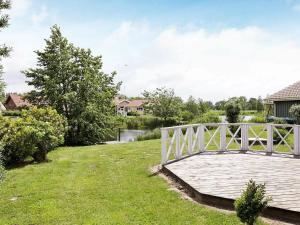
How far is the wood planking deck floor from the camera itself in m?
6.50

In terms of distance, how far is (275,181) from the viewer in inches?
298

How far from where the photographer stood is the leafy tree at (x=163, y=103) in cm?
4634

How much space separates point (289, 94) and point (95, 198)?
60.1 feet

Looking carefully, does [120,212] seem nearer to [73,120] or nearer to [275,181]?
[275,181]

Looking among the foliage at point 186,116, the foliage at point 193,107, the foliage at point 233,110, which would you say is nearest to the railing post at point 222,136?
the foliage at point 233,110

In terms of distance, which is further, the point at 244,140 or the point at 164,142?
the point at 244,140

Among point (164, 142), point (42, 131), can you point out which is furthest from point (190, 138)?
point (42, 131)

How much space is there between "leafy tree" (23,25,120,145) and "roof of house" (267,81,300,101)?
11.7 m

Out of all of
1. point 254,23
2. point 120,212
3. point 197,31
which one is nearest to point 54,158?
point 120,212

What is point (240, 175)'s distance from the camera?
27.1 feet

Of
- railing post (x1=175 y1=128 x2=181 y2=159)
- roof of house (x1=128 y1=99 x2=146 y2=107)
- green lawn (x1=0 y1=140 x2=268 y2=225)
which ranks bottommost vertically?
green lawn (x1=0 y1=140 x2=268 y2=225)

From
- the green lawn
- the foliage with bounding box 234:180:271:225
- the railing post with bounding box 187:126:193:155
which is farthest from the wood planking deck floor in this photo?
the foliage with bounding box 234:180:271:225

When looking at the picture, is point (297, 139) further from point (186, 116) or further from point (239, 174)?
point (186, 116)

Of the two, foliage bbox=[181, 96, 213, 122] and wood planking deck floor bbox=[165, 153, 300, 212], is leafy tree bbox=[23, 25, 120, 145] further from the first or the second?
foliage bbox=[181, 96, 213, 122]
